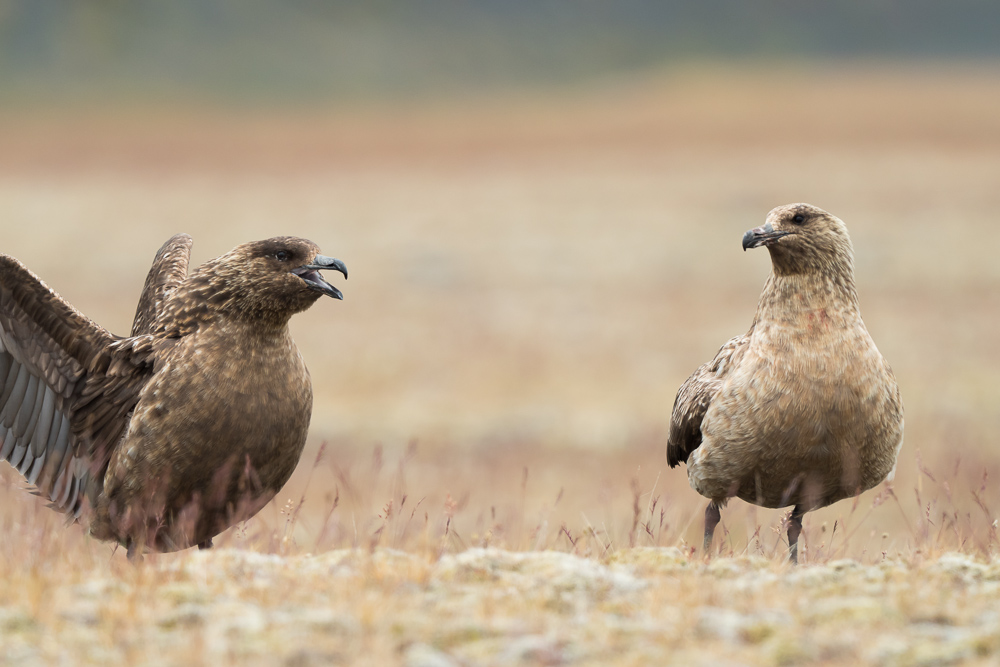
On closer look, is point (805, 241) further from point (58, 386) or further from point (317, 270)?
point (58, 386)

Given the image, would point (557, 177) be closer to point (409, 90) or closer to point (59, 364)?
point (59, 364)

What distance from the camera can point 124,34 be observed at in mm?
182625

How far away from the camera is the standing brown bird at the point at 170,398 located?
19.2ft

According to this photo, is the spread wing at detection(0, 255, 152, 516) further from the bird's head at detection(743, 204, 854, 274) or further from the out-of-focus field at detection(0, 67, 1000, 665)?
the bird's head at detection(743, 204, 854, 274)

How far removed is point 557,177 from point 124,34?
154m

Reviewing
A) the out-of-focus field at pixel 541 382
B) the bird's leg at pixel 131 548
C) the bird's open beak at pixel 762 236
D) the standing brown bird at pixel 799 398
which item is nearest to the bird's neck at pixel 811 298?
the standing brown bird at pixel 799 398

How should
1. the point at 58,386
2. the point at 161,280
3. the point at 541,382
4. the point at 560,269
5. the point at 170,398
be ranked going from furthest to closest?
the point at 560,269 → the point at 541,382 → the point at 161,280 → the point at 58,386 → the point at 170,398

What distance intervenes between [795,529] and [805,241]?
162 cm

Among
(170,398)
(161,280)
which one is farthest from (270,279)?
(161,280)

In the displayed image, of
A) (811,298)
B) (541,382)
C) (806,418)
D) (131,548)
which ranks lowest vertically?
(131,548)

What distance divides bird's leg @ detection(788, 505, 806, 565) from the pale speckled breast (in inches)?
3.3

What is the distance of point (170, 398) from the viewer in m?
5.91

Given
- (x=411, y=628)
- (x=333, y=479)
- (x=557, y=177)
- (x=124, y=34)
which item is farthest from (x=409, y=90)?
(x=411, y=628)

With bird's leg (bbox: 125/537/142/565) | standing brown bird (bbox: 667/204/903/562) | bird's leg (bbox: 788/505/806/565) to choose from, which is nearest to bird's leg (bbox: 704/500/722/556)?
standing brown bird (bbox: 667/204/903/562)
